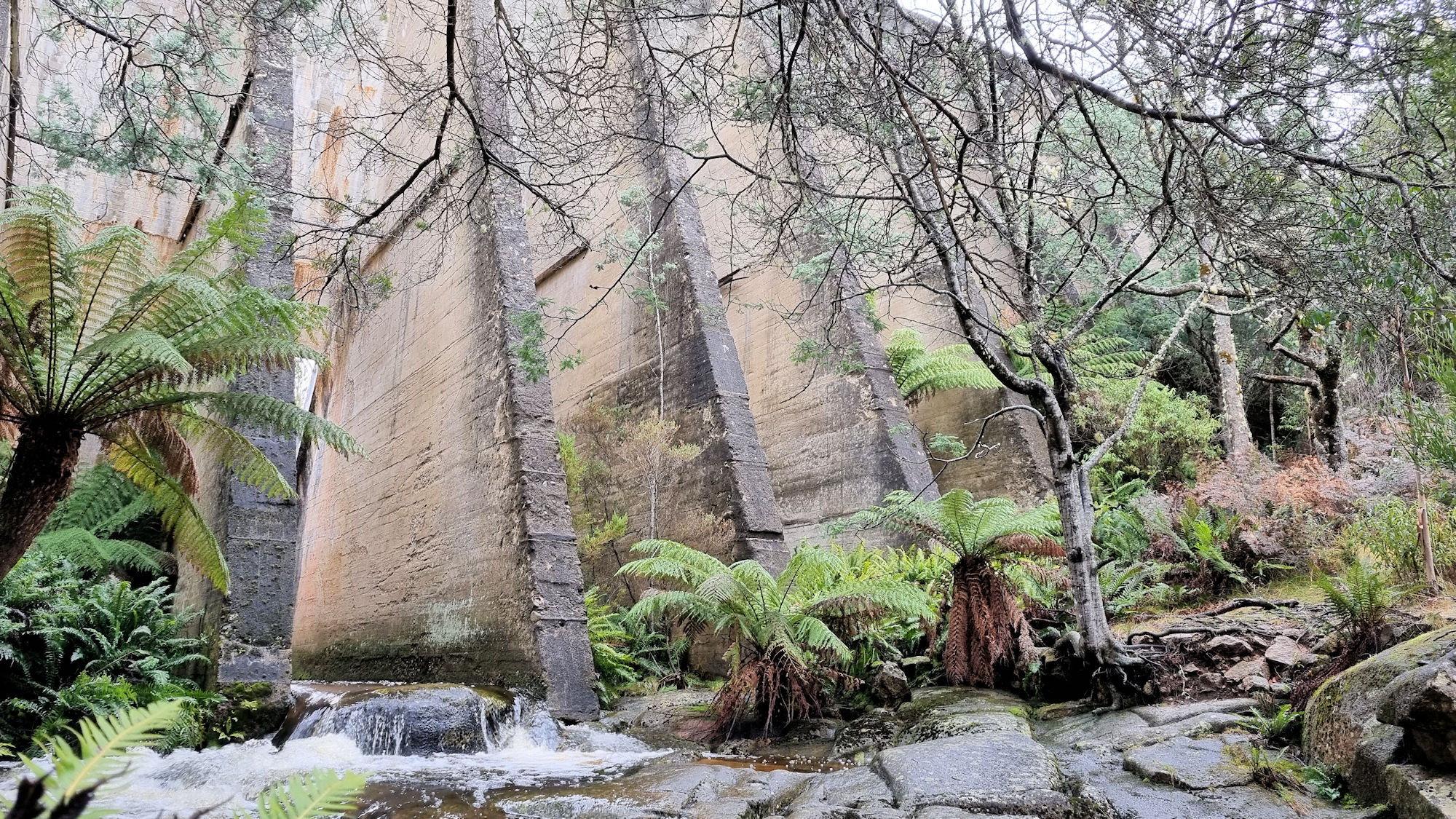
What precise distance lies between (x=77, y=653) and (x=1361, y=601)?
8109mm

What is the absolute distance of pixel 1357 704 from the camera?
3.83 m

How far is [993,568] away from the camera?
6.43 meters

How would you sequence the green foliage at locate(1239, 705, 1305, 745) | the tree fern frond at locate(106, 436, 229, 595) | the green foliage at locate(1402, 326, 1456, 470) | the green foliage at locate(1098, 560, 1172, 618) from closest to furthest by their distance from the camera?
the green foliage at locate(1402, 326, 1456, 470)
the green foliage at locate(1239, 705, 1305, 745)
the tree fern frond at locate(106, 436, 229, 595)
the green foliage at locate(1098, 560, 1172, 618)

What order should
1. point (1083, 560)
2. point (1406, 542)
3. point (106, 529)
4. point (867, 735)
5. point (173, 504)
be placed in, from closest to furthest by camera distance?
1. point (1083, 560)
2. point (867, 735)
3. point (1406, 542)
4. point (173, 504)
5. point (106, 529)

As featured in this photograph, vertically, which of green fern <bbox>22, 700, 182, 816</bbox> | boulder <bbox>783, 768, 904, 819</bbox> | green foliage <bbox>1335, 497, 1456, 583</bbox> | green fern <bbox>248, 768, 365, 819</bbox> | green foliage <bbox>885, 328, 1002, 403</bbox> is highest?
green foliage <bbox>885, 328, 1002, 403</bbox>

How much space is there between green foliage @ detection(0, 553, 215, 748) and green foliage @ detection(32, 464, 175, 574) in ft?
4.79

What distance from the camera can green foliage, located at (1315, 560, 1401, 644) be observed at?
4719mm

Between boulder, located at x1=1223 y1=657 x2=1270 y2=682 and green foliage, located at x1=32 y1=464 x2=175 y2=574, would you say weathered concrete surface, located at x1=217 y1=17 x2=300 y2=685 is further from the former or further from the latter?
boulder, located at x1=1223 y1=657 x2=1270 y2=682

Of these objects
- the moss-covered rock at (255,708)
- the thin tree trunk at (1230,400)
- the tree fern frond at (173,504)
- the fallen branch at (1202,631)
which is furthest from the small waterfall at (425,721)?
the thin tree trunk at (1230,400)

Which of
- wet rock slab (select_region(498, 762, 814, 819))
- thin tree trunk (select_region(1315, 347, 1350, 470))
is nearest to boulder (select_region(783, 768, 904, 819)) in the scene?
wet rock slab (select_region(498, 762, 814, 819))

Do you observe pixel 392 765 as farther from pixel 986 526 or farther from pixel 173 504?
pixel 986 526

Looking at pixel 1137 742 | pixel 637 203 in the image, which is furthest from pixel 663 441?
pixel 1137 742

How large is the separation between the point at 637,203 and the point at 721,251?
9.39 ft

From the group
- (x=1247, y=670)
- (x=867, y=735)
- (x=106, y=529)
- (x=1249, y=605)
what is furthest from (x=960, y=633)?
(x=106, y=529)
